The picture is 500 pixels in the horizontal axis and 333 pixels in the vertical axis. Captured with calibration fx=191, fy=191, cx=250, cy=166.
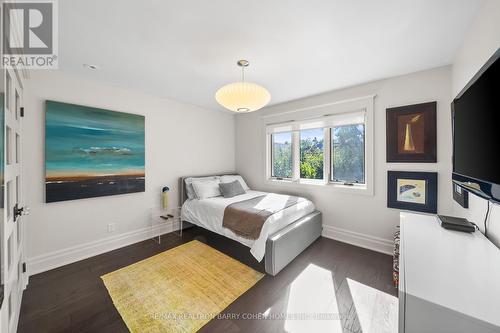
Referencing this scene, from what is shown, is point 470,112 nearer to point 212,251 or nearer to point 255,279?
point 255,279

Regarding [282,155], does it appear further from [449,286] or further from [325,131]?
[449,286]

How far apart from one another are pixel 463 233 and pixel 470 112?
0.88m

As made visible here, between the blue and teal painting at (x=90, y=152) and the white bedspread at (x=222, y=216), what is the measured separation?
0.89 m

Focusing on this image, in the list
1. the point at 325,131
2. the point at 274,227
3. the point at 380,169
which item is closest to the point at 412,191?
the point at 380,169

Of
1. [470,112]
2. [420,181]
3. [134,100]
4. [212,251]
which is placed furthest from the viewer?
[134,100]

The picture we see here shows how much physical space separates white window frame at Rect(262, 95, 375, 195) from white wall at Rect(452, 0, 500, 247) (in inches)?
36.9

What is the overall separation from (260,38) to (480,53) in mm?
1737

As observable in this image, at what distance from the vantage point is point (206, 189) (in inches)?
133

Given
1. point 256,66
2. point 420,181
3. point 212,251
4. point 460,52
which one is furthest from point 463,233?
point 212,251

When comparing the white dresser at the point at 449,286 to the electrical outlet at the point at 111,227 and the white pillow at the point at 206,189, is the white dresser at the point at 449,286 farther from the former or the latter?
the electrical outlet at the point at 111,227

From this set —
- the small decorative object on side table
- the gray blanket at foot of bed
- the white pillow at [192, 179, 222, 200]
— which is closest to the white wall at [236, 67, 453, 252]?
the gray blanket at foot of bed

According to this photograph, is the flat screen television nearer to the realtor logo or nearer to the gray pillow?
the realtor logo

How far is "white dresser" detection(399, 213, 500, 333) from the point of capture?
2.29 feet

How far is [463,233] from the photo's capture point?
1408 mm
